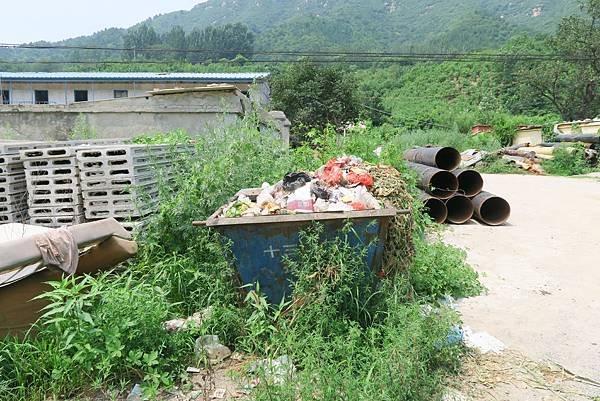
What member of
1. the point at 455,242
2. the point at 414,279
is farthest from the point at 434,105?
the point at 414,279

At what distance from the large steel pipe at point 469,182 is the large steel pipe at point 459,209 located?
0.13 metres

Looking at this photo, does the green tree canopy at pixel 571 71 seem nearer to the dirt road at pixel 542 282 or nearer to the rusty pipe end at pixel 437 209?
the dirt road at pixel 542 282

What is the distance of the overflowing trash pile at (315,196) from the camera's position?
3.86 m

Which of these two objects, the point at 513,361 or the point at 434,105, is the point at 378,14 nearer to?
the point at 434,105

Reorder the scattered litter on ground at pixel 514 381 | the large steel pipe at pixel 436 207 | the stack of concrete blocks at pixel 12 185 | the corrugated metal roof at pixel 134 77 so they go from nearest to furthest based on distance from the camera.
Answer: the scattered litter on ground at pixel 514 381 < the stack of concrete blocks at pixel 12 185 < the large steel pipe at pixel 436 207 < the corrugated metal roof at pixel 134 77

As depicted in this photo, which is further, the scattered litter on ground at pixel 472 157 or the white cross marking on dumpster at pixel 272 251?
the scattered litter on ground at pixel 472 157

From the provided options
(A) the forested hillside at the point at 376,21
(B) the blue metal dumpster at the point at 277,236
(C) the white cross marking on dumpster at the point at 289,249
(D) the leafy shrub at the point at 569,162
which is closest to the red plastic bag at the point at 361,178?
(B) the blue metal dumpster at the point at 277,236

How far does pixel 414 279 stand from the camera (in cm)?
481

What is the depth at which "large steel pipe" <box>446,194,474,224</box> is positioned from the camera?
8797 millimetres

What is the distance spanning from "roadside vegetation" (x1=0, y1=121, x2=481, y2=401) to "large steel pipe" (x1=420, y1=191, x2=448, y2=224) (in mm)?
4403

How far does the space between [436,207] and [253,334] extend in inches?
238

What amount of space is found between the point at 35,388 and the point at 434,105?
146 feet

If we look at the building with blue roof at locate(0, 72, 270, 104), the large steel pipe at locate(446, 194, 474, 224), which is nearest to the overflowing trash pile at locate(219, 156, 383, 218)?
the large steel pipe at locate(446, 194, 474, 224)

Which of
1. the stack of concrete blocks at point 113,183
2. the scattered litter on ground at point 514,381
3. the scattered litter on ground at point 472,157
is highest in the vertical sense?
the stack of concrete blocks at point 113,183
